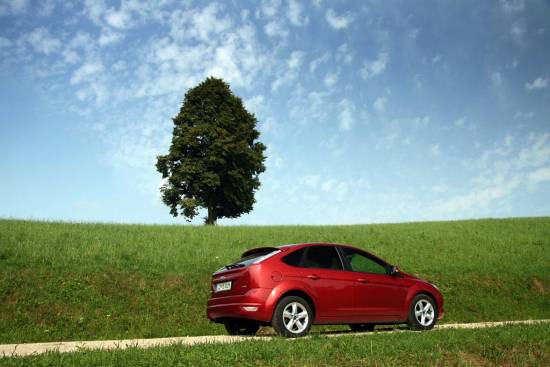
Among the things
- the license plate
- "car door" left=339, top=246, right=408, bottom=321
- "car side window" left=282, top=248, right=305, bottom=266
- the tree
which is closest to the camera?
"car side window" left=282, top=248, right=305, bottom=266

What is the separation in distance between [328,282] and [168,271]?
31.6 ft

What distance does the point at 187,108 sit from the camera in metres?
44.9

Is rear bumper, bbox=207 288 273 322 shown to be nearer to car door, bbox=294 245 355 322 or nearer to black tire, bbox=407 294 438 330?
car door, bbox=294 245 355 322

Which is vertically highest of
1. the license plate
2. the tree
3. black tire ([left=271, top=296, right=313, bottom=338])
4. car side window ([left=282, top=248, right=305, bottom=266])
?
the tree

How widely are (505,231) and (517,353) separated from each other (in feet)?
95.4

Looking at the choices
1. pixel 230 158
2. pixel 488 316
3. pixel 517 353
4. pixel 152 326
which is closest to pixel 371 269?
pixel 517 353

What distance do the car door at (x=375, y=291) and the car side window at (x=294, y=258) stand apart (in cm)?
116

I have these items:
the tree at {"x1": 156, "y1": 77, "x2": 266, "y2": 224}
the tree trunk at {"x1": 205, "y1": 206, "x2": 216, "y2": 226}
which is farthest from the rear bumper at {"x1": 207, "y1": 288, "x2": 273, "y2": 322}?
the tree trunk at {"x1": 205, "y1": 206, "x2": 216, "y2": 226}

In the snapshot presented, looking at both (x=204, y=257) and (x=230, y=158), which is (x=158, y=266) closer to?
(x=204, y=257)

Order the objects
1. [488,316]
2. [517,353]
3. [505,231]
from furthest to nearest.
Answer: [505,231]
[488,316]
[517,353]

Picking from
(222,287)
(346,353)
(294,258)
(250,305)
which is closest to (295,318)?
(250,305)

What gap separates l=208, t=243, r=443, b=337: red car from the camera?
31.7 ft

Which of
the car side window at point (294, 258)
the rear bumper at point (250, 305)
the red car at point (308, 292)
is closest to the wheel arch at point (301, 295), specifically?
the red car at point (308, 292)

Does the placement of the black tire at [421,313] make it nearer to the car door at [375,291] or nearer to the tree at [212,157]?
the car door at [375,291]
